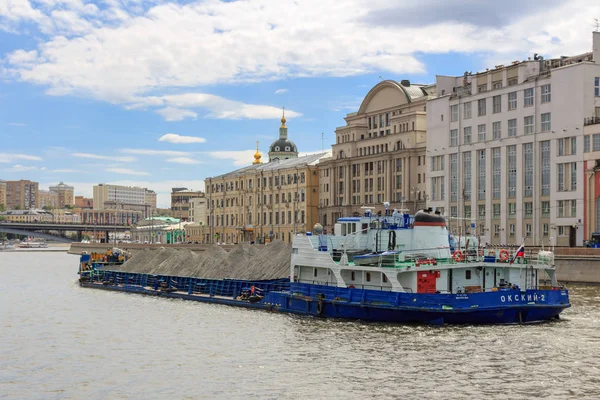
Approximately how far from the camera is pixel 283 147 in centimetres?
19738

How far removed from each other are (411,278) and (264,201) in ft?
339

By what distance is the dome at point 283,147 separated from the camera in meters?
197

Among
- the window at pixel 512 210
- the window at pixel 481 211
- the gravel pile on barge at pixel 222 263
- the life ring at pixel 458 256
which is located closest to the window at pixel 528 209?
the window at pixel 512 210

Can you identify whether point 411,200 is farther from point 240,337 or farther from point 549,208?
point 240,337

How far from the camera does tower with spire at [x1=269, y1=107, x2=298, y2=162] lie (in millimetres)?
196025

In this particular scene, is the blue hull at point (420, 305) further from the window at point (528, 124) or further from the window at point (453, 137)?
the window at point (453, 137)

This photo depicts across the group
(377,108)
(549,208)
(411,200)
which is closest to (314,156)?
(377,108)

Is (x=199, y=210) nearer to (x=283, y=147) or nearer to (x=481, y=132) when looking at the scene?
(x=283, y=147)

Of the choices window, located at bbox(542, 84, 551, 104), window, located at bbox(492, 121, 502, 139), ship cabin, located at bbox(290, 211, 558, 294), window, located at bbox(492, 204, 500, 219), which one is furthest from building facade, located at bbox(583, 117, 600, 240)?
ship cabin, located at bbox(290, 211, 558, 294)

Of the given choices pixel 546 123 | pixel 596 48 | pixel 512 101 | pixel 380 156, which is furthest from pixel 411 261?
pixel 380 156

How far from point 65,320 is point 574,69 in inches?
2126

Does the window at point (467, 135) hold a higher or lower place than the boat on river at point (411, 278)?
higher

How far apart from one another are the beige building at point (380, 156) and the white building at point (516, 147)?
7.10 meters

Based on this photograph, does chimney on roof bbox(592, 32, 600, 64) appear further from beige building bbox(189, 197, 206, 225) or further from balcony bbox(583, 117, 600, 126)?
beige building bbox(189, 197, 206, 225)
